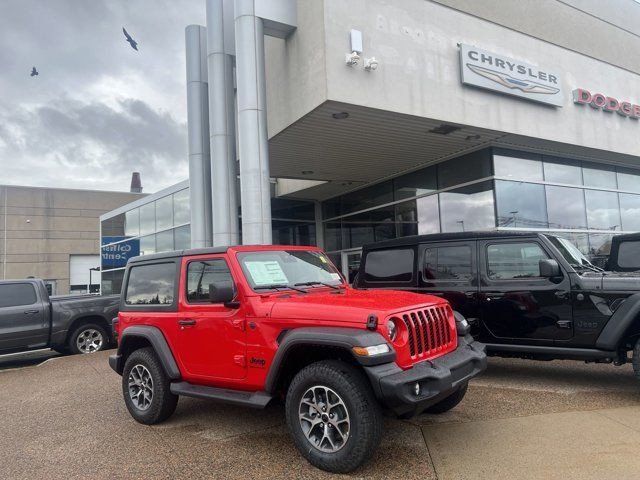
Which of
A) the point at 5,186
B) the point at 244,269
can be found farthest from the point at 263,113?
the point at 5,186

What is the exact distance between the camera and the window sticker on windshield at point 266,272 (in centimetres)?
446

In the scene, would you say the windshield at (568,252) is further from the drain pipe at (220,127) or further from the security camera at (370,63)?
the drain pipe at (220,127)

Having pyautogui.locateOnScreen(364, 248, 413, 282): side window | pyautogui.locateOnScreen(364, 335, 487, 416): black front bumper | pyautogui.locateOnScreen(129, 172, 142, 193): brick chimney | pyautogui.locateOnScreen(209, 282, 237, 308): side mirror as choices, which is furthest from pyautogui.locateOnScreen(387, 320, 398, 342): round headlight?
pyautogui.locateOnScreen(129, 172, 142, 193): brick chimney

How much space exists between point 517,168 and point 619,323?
7.78 meters

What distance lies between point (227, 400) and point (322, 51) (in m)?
6.73

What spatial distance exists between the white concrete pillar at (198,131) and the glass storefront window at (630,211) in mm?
12534

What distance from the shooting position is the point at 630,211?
15062 millimetres

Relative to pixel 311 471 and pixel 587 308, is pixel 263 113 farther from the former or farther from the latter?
pixel 311 471

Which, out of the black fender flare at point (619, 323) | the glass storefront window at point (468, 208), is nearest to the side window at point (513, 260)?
the black fender flare at point (619, 323)

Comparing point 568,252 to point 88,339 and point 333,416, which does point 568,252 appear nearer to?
point 333,416

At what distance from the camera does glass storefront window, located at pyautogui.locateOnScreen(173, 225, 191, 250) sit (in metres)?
16.4

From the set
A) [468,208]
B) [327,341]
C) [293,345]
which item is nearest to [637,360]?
[327,341]

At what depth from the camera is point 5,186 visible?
4269cm

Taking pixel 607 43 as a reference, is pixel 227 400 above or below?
below
